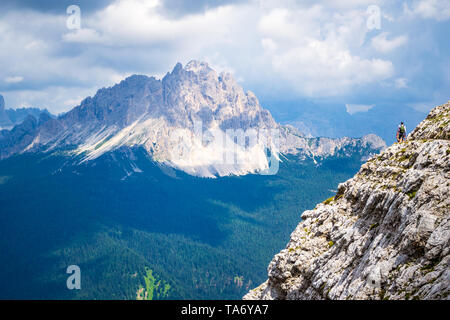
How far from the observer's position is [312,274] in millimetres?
37250

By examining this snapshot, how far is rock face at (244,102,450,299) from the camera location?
23.6 m

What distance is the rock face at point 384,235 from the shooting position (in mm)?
23594

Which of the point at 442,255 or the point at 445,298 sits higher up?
the point at 442,255

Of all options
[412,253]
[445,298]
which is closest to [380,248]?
[412,253]

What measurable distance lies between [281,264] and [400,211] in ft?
58.0

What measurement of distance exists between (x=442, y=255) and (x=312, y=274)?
53.9ft

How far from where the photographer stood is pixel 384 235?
28766 mm
